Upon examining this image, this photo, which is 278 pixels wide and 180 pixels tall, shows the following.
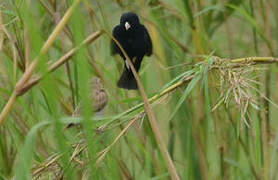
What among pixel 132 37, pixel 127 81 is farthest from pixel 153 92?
pixel 132 37

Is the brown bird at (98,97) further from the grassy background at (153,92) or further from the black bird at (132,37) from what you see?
the black bird at (132,37)

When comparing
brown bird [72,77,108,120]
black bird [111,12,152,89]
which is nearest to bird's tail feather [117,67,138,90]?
black bird [111,12,152,89]

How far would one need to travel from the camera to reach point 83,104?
84 centimetres

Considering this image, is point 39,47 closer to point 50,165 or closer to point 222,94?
point 50,165

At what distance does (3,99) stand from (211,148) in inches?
34.9

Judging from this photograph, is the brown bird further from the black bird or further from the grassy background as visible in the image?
the black bird

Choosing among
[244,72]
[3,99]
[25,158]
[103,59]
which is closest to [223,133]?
[103,59]

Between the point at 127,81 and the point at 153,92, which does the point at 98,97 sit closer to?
the point at 153,92

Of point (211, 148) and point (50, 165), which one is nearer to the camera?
point (50, 165)

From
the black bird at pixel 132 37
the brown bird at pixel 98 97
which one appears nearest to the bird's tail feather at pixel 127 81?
the black bird at pixel 132 37

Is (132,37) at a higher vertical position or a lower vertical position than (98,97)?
higher

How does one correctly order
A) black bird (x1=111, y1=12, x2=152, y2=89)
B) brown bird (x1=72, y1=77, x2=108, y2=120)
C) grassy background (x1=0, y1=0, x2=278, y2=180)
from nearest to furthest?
black bird (x1=111, y1=12, x2=152, y2=89)
grassy background (x1=0, y1=0, x2=278, y2=180)
brown bird (x1=72, y1=77, x2=108, y2=120)

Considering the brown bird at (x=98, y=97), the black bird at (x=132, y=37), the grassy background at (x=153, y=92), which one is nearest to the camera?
the black bird at (x=132, y=37)

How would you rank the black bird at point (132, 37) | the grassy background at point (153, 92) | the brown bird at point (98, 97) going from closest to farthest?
the black bird at point (132, 37) → the grassy background at point (153, 92) → the brown bird at point (98, 97)
